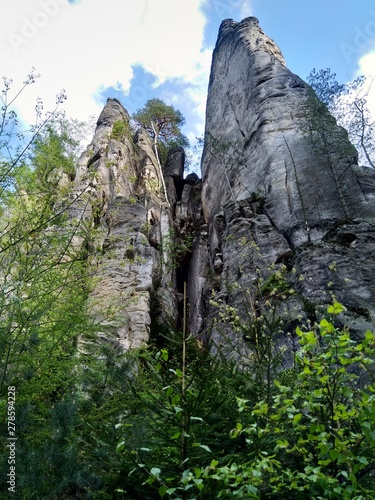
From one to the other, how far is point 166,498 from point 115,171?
20.5m

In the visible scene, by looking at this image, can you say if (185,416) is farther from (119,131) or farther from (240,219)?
(119,131)

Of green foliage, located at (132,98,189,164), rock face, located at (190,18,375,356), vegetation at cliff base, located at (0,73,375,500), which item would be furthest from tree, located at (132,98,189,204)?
vegetation at cliff base, located at (0,73,375,500)

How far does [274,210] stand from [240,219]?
4.16ft

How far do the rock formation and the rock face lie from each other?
0.05 metres

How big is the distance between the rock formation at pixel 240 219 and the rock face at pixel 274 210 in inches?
1.9

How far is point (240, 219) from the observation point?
1508 cm

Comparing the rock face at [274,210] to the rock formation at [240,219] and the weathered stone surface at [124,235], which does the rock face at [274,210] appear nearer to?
the rock formation at [240,219]

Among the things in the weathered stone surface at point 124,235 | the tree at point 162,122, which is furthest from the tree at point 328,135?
the tree at point 162,122

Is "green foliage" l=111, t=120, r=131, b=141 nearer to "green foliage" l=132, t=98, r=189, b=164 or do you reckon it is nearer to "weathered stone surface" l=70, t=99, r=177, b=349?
"weathered stone surface" l=70, t=99, r=177, b=349

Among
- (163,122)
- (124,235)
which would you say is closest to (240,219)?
(124,235)

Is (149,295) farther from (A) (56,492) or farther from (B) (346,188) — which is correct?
(A) (56,492)

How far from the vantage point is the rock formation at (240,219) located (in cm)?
1028

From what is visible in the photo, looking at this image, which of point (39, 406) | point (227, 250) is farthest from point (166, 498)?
point (227, 250)

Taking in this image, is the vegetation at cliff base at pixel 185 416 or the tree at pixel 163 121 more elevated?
the tree at pixel 163 121
